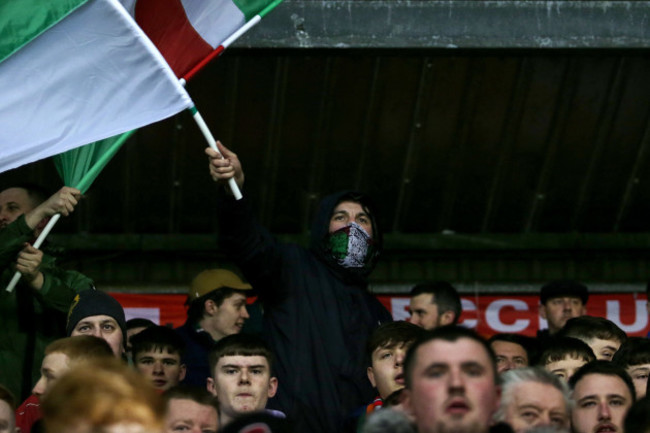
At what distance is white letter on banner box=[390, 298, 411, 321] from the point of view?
11.2m

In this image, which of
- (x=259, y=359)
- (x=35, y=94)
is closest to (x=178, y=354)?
(x=259, y=359)

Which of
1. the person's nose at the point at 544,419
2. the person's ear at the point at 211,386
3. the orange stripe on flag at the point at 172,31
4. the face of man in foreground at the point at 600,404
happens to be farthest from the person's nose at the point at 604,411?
the orange stripe on flag at the point at 172,31

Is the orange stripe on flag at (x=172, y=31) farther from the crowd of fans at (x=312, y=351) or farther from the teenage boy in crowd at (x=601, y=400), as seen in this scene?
the teenage boy in crowd at (x=601, y=400)

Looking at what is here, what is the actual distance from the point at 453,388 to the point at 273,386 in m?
2.14

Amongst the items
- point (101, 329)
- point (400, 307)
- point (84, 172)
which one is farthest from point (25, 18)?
point (400, 307)

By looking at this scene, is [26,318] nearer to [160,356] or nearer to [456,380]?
[160,356]

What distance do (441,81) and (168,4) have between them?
3145 millimetres

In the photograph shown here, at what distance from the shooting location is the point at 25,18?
7047 mm

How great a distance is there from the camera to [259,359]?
23.2 ft

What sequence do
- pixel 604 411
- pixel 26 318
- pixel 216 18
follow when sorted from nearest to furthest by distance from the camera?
pixel 604 411
pixel 216 18
pixel 26 318

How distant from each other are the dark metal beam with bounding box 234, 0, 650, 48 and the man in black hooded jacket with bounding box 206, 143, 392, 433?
201cm

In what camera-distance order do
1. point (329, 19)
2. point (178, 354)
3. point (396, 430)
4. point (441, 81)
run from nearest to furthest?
point (396, 430) → point (178, 354) → point (329, 19) → point (441, 81)

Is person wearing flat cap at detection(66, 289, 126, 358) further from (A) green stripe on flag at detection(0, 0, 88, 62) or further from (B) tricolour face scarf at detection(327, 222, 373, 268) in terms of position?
(A) green stripe on flag at detection(0, 0, 88, 62)

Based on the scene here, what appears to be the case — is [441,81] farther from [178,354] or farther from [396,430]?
[396,430]
